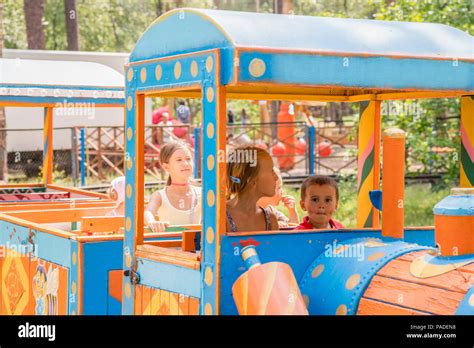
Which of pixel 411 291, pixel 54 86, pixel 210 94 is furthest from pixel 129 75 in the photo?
pixel 54 86

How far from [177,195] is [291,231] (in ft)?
8.02

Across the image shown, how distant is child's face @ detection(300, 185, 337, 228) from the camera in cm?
459

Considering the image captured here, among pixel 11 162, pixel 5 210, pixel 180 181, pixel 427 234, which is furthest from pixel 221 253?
pixel 11 162

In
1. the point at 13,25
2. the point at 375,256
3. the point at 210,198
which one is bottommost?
the point at 375,256

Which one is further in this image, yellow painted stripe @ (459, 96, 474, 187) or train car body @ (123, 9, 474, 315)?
yellow painted stripe @ (459, 96, 474, 187)

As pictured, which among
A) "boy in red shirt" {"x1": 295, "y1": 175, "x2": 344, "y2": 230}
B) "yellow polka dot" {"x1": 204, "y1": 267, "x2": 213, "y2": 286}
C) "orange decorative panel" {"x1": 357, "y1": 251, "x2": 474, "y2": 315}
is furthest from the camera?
"boy in red shirt" {"x1": 295, "y1": 175, "x2": 344, "y2": 230}

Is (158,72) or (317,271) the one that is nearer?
(317,271)

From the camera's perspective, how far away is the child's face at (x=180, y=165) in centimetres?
622

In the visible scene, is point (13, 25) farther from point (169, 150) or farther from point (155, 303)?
point (155, 303)

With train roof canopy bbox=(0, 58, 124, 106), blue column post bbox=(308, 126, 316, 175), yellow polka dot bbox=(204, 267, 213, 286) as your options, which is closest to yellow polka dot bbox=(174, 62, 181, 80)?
yellow polka dot bbox=(204, 267, 213, 286)

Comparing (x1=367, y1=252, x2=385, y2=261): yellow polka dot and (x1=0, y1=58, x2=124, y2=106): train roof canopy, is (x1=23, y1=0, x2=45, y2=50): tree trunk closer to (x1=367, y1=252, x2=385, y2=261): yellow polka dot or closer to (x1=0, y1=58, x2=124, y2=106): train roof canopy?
(x1=0, y1=58, x2=124, y2=106): train roof canopy

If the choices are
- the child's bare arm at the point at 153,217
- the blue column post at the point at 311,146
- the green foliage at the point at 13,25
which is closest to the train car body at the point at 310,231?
the child's bare arm at the point at 153,217

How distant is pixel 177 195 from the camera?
20.5 feet

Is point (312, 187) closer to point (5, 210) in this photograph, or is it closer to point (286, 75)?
point (286, 75)
